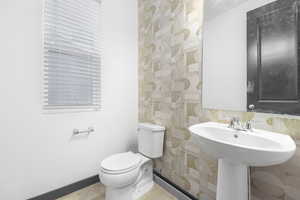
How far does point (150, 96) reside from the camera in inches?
72.2

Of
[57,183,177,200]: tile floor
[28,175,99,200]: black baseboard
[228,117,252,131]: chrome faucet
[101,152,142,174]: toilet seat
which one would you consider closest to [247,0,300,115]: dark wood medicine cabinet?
[228,117,252,131]: chrome faucet

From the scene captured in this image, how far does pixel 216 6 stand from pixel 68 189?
224 centimetres

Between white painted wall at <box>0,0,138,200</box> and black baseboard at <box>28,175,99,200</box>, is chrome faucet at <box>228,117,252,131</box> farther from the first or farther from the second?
black baseboard at <box>28,175,99,200</box>

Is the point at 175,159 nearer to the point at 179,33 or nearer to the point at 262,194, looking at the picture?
the point at 262,194

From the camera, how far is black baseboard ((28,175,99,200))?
1360mm

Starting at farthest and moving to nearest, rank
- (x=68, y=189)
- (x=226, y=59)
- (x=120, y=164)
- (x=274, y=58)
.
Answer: (x=68, y=189) → (x=120, y=164) → (x=226, y=59) → (x=274, y=58)

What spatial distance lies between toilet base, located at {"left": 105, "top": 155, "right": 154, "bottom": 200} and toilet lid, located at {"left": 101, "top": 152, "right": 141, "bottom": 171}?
19 cm

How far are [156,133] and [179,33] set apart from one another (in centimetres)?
109

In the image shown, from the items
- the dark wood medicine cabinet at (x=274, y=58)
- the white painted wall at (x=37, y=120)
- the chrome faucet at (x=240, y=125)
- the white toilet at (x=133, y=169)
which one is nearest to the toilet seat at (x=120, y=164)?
the white toilet at (x=133, y=169)

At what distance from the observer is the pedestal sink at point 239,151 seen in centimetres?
61

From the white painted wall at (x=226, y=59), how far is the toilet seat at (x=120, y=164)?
0.86 m

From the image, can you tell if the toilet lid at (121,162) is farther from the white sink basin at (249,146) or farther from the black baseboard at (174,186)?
the white sink basin at (249,146)

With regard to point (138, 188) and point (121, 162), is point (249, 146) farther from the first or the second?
point (138, 188)

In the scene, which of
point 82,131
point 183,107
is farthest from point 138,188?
point 183,107
